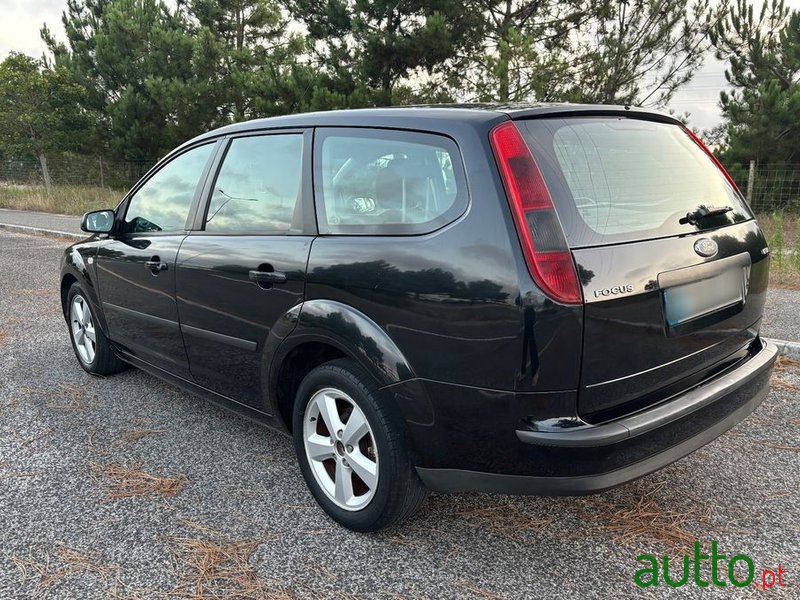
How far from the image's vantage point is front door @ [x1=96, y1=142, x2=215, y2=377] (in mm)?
3416

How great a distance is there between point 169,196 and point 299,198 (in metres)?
1.25

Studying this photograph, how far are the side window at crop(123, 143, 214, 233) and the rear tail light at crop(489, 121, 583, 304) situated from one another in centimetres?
189

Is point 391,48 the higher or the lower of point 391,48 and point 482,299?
the higher

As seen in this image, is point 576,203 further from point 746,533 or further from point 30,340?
point 30,340

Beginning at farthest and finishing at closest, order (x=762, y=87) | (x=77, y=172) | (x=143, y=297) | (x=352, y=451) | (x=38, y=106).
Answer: (x=77, y=172) < (x=38, y=106) < (x=762, y=87) < (x=143, y=297) < (x=352, y=451)

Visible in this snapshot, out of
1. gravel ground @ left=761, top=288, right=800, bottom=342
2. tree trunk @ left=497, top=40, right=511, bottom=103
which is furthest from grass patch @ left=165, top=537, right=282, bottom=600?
tree trunk @ left=497, top=40, right=511, bottom=103

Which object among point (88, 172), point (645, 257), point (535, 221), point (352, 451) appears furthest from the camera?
point (88, 172)

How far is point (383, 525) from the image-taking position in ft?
8.06

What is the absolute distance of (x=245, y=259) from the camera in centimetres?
288

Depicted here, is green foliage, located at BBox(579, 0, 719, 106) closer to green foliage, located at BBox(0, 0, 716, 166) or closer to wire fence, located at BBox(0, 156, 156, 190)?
green foliage, located at BBox(0, 0, 716, 166)

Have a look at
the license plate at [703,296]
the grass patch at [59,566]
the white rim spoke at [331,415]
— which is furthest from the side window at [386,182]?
the grass patch at [59,566]

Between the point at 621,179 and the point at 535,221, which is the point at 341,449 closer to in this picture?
the point at 535,221

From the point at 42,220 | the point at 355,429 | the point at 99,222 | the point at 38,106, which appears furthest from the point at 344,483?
the point at 38,106

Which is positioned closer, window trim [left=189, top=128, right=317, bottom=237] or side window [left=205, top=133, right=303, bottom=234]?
window trim [left=189, top=128, right=317, bottom=237]
